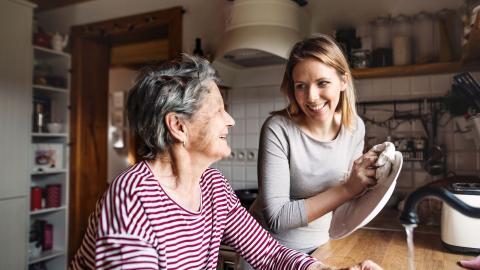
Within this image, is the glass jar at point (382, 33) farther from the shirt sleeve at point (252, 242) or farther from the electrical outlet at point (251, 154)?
the shirt sleeve at point (252, 242)

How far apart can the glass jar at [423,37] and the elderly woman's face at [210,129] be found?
1.33 metres

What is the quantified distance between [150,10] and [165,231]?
213 centimetres

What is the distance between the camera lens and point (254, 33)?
1851 millimetres

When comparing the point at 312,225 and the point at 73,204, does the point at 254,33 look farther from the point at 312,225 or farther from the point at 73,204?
the point at 73,204

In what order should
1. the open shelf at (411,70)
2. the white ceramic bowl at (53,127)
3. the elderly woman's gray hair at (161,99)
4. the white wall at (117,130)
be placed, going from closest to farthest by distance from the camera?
the elderly woman's gray hair at (161,99) → the open shelf at (411,70) → the white ceramic bowl at (53,127) → the white wall at (117,130)

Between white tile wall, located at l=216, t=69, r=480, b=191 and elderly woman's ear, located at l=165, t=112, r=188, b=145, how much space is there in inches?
42.7

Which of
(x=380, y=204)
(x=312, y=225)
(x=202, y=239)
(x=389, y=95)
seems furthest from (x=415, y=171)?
(x=202, y=239)

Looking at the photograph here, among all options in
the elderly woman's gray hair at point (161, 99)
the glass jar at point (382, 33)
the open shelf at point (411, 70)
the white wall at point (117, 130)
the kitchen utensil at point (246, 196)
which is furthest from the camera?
the white wall at point (117, 130)

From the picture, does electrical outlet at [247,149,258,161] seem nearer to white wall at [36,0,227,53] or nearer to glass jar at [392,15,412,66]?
white wall at [36,0,227,53]

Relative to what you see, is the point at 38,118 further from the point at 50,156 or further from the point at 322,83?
the point at 322,83

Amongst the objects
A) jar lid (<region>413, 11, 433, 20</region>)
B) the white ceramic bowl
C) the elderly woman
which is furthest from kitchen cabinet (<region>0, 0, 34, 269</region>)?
jar lid (<region>413, 11, 433, 20</region>)

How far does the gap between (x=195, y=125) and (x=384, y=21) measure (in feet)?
4.82

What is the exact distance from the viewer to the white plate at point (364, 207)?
33.0 inches

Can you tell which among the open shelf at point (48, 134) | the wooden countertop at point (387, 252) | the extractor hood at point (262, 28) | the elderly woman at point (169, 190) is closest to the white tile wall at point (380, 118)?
the extractor hood at point (262, 28)
